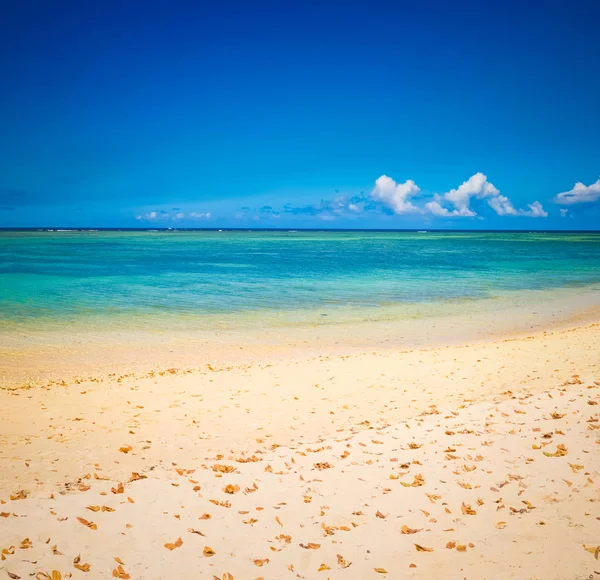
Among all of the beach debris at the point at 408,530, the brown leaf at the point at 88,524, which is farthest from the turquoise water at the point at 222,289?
the beach debris at the point at 408,530

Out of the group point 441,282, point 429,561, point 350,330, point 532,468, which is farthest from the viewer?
point 441,282

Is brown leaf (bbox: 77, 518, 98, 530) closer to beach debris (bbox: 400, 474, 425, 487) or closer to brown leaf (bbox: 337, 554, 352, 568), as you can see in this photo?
brown leaf (bbox: 337, 554, 352, 568)

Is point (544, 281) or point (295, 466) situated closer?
point (295, 466)

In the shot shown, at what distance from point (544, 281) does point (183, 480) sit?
118 ft

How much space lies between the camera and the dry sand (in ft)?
15.4

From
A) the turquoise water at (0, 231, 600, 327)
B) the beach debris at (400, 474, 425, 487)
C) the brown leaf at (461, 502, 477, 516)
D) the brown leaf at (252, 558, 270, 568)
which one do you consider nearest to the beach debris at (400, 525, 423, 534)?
the brown leaf at (461, 502, 477, 516)

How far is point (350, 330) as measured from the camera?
1873cm

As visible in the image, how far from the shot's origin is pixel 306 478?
6348 mm

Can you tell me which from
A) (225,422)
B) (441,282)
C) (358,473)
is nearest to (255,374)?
(225,422)

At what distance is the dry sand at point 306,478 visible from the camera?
4.71m

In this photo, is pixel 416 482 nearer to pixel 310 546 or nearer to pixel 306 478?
pixel 306 478

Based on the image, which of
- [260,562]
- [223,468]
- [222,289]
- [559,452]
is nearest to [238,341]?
[223,468]

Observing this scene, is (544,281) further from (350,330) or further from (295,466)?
(295,466)

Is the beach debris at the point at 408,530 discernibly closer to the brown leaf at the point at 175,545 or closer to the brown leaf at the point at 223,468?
Result: the brown leaf at the point at 175,545
